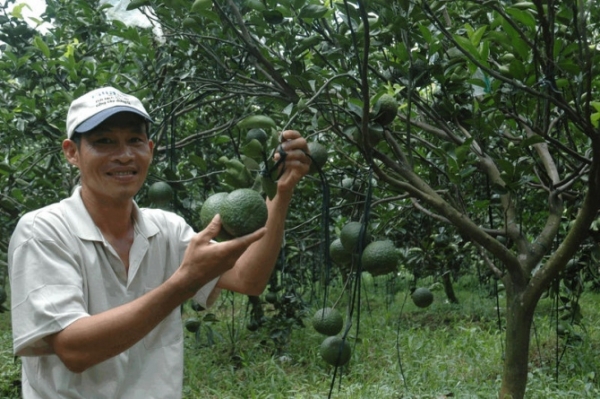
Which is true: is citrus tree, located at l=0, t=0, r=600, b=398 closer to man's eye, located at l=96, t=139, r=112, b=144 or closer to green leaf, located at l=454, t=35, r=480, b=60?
green leaf, located at l=454, t=35, r=480, b=60

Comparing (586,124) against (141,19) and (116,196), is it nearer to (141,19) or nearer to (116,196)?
(116,196)

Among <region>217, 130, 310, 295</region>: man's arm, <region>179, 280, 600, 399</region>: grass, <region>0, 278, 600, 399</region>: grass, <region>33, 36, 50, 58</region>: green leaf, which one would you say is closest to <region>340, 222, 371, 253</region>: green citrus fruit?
<region>217, 130, 310, 295</region>: man's arm

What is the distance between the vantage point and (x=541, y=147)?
9.24 feet

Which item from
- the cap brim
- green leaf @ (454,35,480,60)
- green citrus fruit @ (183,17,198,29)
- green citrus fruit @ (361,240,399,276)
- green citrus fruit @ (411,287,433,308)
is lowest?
green citrus fruit @ (361,240,399,276)

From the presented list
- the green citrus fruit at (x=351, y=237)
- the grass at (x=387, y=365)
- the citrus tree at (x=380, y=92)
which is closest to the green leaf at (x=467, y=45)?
the citrus tree at (x=380, y=92)

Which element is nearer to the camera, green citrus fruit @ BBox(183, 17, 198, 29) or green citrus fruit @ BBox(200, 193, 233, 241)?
green citrus fruit @ BBox(200, 193, 233, 241)

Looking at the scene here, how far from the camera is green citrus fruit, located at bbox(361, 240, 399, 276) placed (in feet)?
6.31

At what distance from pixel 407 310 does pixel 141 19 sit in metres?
3.95

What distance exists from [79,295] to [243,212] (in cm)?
36

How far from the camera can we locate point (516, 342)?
266 cm

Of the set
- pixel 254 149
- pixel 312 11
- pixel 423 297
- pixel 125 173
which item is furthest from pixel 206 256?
pixel 423 297

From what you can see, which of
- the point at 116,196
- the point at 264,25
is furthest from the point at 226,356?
the point at 116,196

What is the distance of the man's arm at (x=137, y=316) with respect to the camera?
4.34ft

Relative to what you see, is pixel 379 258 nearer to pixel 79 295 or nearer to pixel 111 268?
pixel 111 268
